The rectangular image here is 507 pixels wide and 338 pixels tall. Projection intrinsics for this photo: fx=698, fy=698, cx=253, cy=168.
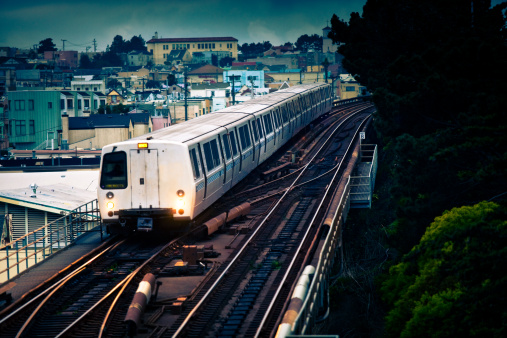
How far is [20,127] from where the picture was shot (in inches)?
2611

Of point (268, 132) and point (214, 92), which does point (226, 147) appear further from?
point (214, 92)

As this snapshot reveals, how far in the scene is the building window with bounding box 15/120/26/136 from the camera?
66000 millimetres

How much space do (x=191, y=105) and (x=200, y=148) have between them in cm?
6666

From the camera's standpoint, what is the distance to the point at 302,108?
4103cm

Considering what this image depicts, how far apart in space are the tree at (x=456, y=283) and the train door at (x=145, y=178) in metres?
6.42

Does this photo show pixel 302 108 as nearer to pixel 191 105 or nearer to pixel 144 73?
pixel 191 105

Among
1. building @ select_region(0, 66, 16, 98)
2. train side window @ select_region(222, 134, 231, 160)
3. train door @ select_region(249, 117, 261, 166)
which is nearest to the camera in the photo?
train side window @ select_region(222, 134, 231, 160)

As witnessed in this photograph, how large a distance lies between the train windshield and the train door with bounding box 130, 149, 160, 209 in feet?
0.74

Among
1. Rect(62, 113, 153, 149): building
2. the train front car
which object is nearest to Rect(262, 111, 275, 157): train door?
the train front car

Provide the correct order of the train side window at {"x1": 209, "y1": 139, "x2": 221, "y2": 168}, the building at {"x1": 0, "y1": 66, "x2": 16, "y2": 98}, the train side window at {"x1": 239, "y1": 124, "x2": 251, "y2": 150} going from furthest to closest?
the building at {"x1": 0, "y1": 66, "x2": 16, "y2": 98}
the train side window at {"x1": 239, "y1": 124, "x2": 251, "y2": 150}
the train side window at {"x1": 209, "y1": 139, "x2": 221, "y2": 168}

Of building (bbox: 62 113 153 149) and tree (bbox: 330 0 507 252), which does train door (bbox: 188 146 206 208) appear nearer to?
tree (bbox: 330 0 507 252)

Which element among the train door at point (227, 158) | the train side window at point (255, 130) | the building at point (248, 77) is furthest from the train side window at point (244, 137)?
the building at point (248, 77)

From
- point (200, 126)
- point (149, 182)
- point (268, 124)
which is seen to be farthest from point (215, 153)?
point (268, 124)

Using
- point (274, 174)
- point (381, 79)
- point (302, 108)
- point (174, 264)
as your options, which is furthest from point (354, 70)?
point (174, 264)
